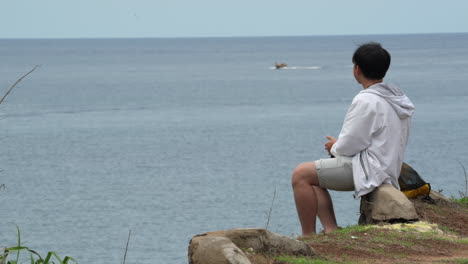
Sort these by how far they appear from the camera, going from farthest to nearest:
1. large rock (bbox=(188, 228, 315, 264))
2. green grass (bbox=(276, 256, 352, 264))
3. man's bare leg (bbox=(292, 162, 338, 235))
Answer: man's bare leg (bbox=(292, 162, 338, 235)) → green grass (bbox=(276, 256, 352, 264)) → large rock (bbox=(188, 228, 315, 264))

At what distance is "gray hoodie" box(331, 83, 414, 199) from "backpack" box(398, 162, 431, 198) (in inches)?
36.5

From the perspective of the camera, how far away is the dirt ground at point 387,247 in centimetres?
586

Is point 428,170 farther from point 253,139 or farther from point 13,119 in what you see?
point 13,119

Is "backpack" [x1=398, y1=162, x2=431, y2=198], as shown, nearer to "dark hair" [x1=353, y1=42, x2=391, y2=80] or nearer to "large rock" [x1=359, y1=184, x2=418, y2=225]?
"large rock" [x1=359, y1=184, x2=418, y2=225]

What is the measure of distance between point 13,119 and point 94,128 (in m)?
9.37

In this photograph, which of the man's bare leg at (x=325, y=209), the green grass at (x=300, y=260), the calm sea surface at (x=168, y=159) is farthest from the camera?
the calm sea surface at (x=168, y=159)

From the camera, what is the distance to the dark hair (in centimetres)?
665

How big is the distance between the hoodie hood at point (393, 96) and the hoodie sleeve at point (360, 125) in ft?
0.41

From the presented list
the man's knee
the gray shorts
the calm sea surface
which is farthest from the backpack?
the calm sea surface

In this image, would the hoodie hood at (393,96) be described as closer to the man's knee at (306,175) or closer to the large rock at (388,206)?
the large rock at (388,206)

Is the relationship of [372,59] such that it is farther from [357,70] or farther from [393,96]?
[393,96]

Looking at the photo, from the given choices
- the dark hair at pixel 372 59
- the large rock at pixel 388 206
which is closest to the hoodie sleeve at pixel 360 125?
the dark hair at pixel 372 59

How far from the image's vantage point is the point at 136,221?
29203 millimetres

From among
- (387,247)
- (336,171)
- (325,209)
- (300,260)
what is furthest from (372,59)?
(300,260)
